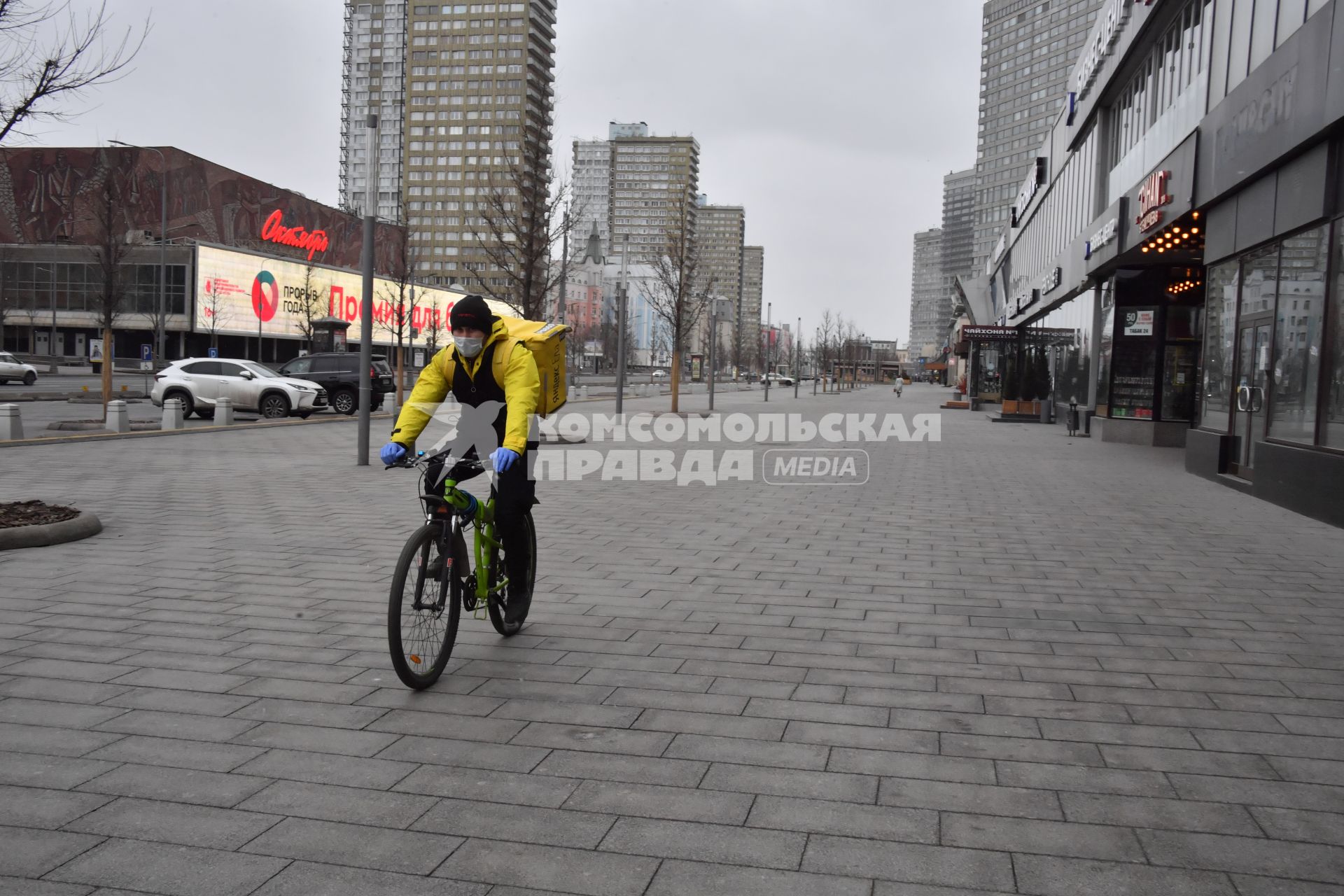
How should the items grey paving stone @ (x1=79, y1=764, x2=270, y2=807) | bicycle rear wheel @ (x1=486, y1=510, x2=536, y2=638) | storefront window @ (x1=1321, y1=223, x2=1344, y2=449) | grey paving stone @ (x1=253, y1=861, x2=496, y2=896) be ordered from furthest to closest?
1. storefront window @ (x1=1321, y1=223, x2=1344, y2=449)
2. bicycle rear wheel @ (x1=486, y1=510, x2=536, y2=638)
3. grey paving stone @ (x1=79, y1=764, x2=270, y2=807)
4. grey paving stone @ (x1=253, y1=861, x2=496, y2=896)

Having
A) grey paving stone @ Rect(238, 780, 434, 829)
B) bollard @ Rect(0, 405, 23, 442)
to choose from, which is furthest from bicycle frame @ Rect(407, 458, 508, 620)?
bollard @ Rect(0, 405, 23, 442)

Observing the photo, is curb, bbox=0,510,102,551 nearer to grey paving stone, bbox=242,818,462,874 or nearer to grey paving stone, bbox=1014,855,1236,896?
grey paving stone, bbox=242,818,462,874

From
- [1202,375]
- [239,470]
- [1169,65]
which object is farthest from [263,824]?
[1169,65]

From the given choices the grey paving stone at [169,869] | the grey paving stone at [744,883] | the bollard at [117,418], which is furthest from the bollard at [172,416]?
the grey paving stone at [744,883]

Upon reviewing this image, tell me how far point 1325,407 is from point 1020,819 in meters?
9.63

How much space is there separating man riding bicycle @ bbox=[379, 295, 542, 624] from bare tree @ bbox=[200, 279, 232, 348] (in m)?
57.1

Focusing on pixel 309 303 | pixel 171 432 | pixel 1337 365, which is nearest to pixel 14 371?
pixel 309 303

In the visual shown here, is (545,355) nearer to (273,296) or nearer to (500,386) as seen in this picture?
(500,386)

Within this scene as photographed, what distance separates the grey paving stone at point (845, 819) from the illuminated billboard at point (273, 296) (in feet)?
175

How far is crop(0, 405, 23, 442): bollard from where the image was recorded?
1617 centimetres

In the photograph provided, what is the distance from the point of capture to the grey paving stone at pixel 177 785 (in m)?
3.50

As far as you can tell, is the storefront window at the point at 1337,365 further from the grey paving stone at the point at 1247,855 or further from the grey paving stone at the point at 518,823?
the grey paving stone at the point at 518,823

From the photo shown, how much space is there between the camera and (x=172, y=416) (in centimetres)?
1958

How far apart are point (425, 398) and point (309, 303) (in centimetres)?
5871
